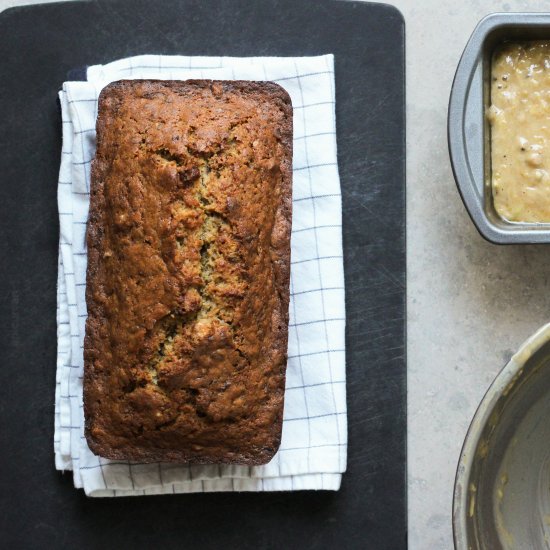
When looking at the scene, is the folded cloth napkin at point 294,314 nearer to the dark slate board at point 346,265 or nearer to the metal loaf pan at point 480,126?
the dark slate board at point 346,265

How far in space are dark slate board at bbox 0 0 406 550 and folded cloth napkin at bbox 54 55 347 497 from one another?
0.06 metres

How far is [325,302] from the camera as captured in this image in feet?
6.31

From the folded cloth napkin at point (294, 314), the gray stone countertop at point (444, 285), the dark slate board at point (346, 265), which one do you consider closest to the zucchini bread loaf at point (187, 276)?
the folded cloth napkin at point (294, 314)

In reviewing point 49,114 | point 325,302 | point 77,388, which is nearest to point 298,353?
point 325,302

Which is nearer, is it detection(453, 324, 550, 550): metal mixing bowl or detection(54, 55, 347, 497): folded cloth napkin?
detection(453, 324, 550, 550): metal mixing bowl

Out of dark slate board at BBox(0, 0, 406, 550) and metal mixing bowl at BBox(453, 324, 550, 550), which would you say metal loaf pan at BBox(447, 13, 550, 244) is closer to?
dark slate board at BBox(0, 0, 406, 550)

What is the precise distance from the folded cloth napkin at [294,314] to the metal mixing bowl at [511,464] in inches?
14.1

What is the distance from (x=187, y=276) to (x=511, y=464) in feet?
2.62

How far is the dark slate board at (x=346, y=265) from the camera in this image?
1.96 metres

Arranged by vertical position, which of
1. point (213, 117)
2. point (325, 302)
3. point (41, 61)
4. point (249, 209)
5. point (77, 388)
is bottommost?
point (77, 388)

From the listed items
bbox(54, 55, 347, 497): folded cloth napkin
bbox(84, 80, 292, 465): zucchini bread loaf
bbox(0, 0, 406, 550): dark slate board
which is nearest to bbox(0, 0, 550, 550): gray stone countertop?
bbox(0, 0, 406, 550): dark slate board

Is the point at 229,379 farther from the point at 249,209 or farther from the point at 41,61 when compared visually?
the point at 41,61

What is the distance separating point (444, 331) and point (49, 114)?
109cm

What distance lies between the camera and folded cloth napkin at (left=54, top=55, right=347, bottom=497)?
1907mm
